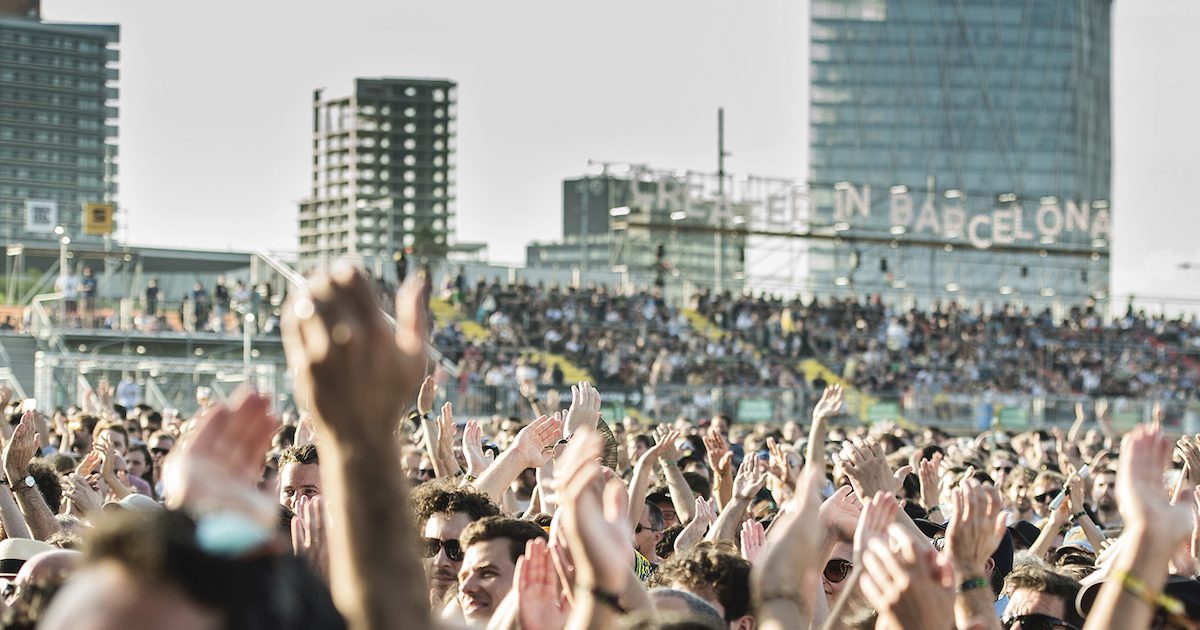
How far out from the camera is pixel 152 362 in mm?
33344

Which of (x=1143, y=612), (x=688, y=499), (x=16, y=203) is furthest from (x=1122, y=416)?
(x=16, y=203)

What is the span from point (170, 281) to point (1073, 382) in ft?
132

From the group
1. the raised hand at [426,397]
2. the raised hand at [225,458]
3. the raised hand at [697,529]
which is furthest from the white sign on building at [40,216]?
the raised hand at [225,458]

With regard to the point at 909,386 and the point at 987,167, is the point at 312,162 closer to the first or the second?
the point at 987,167

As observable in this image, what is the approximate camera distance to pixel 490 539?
18.0 ft

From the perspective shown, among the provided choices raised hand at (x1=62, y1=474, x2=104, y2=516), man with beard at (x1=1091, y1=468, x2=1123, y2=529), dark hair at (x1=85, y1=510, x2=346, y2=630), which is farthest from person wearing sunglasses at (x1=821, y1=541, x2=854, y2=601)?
man with beard at (x1=1091, y1=468, x2=1123, y2=529)

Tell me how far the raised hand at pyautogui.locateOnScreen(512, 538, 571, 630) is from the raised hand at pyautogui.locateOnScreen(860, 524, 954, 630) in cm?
91

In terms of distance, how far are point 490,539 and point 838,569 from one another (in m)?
1.30

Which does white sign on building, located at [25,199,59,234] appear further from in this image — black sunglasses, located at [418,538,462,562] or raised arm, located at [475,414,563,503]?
black sunglasses, located at [418,538,462,562]

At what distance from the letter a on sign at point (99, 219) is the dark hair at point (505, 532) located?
170ft

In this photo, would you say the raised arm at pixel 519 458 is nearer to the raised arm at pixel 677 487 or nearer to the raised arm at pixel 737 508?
the raised arm at pixel 737 508

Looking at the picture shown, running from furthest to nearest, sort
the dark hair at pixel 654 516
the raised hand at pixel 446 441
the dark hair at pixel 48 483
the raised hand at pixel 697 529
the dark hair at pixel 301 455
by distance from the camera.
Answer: the raised hand at pixel 446 441
the dark hair at pixel 654 516
the dark hair at pixel 48 483
the dark hair at pixel 301 455
the raised hand at pixel 697 529

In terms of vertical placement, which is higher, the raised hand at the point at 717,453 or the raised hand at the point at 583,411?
the raised hand at the point at 583,411

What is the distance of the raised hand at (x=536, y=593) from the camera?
4.07m
